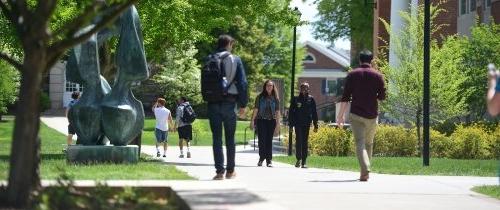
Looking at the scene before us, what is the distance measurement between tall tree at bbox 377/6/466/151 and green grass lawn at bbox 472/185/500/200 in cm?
1338

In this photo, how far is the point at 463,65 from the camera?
94.8 ft

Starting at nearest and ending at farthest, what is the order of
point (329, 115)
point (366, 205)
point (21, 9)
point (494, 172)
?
point (21, 9) → point (366, 205) → point (494, 172) → point (329, 115)

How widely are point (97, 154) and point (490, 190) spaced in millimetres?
5218

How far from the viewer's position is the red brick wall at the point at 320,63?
101 m

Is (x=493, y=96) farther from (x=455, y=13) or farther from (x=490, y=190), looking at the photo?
(x=455, y=13)

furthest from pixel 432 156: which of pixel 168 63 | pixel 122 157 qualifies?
pixel 168 63

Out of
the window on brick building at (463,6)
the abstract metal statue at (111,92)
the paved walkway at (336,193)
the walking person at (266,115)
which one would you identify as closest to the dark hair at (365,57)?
the paved walkway at (336,193)

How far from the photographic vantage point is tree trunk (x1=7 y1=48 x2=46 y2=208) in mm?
6871

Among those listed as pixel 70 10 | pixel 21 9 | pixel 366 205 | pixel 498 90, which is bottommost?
pixel 366 205

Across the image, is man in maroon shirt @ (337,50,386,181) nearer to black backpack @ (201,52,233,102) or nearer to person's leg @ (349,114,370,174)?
person's leg @ (349,114,370,174)

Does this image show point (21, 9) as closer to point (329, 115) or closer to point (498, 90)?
point (498, 90)

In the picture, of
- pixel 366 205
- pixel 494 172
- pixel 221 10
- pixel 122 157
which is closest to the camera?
pixel 366 205

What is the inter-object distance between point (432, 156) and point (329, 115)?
3552 cm

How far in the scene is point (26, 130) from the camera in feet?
22.5
